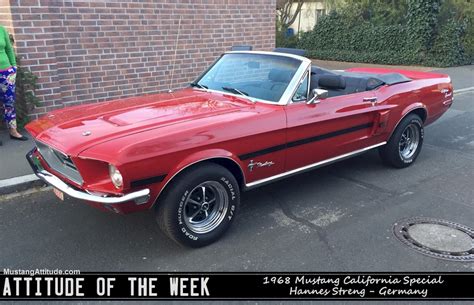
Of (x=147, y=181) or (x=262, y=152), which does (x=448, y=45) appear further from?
(x=147, y=181)

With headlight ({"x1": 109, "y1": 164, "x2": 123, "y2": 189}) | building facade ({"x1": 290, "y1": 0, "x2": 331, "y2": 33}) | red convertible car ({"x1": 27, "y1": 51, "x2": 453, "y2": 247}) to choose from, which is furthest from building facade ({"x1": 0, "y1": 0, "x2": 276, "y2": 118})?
building facade ({"x1": 290, "y1": 0, "x2": 331, "y2": 33})

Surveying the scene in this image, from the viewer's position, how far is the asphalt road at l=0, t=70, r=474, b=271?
3.43 meters

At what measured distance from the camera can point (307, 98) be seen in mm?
4293

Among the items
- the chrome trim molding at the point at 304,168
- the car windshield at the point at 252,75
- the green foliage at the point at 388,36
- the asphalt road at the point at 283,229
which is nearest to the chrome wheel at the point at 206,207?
the asphalt road at the point at 283,229

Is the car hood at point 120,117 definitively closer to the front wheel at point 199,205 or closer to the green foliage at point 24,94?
the front wheel at point 199,205

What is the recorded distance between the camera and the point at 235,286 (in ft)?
10.4

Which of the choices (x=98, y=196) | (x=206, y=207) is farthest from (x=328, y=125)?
(x=98, y=196)

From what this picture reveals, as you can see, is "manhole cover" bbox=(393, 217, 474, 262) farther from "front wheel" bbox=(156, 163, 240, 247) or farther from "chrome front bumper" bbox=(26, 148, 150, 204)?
"chrome front bumper" bbox=(26, 148, 150, 204)

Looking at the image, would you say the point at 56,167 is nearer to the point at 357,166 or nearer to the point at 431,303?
the point at 431,303

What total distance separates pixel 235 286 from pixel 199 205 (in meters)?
0.78

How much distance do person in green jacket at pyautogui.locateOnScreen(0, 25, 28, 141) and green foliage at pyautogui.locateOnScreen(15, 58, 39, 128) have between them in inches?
12.6

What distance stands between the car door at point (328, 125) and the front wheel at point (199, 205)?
790 millimetres

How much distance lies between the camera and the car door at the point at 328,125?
415 cm

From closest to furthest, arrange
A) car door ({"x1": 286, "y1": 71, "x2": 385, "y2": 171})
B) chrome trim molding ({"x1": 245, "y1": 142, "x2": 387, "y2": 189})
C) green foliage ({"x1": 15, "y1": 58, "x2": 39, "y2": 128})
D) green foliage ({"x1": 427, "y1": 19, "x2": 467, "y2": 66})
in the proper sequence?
chrome trim molding ({"x1": 245, "y1": 142, "x2": 387, "y2": 189})
car door ({"x1": 286, "y1": 71, "x2": 385, "y2": 171})
green foliage ({"x1": 15, "y1": 58, "x2": 39, "y2": 128})
green foliage ({"x1": 427, "y1": 19, "x2": 467, "y2": 66})
